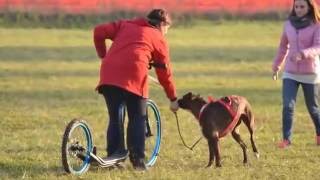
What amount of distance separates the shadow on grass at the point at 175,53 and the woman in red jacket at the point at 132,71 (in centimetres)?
1381

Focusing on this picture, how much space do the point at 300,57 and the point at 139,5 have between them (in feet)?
82.9

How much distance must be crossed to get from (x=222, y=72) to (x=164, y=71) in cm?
1136

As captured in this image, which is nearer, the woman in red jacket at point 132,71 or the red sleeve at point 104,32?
the woman in red jacket at point 132,71

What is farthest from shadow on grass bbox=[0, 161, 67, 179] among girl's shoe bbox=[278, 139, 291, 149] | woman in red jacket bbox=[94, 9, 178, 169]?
girl's shoe bbox=[278, 139, 291, 149]

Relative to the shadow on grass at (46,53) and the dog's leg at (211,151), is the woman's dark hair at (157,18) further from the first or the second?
the shadow on grass at (46,53)

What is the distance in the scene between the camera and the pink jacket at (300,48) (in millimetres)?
9500

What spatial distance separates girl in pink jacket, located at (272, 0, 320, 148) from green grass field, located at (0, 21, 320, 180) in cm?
53

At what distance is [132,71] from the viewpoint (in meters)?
7.96

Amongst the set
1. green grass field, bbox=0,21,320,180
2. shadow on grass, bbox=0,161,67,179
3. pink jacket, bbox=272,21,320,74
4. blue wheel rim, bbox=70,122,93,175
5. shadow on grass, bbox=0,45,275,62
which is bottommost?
shadow on grass, bbox=0,45,275,62

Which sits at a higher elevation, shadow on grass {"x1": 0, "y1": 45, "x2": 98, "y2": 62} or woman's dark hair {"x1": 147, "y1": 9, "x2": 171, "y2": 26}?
woman's dark hair {"x1": 147, "y1": 9, "x2": 171, "y2": 26}

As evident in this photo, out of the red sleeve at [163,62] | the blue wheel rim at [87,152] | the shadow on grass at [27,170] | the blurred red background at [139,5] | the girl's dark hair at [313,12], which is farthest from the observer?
the blurred red background at [139,5]

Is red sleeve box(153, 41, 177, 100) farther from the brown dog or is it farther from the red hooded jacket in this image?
the brown dog

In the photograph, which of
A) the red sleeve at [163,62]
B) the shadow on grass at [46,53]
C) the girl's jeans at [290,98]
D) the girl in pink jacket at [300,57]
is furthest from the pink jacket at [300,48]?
the shadow on grass at [46,53]

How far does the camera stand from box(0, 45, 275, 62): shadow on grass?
22555 millimetres
